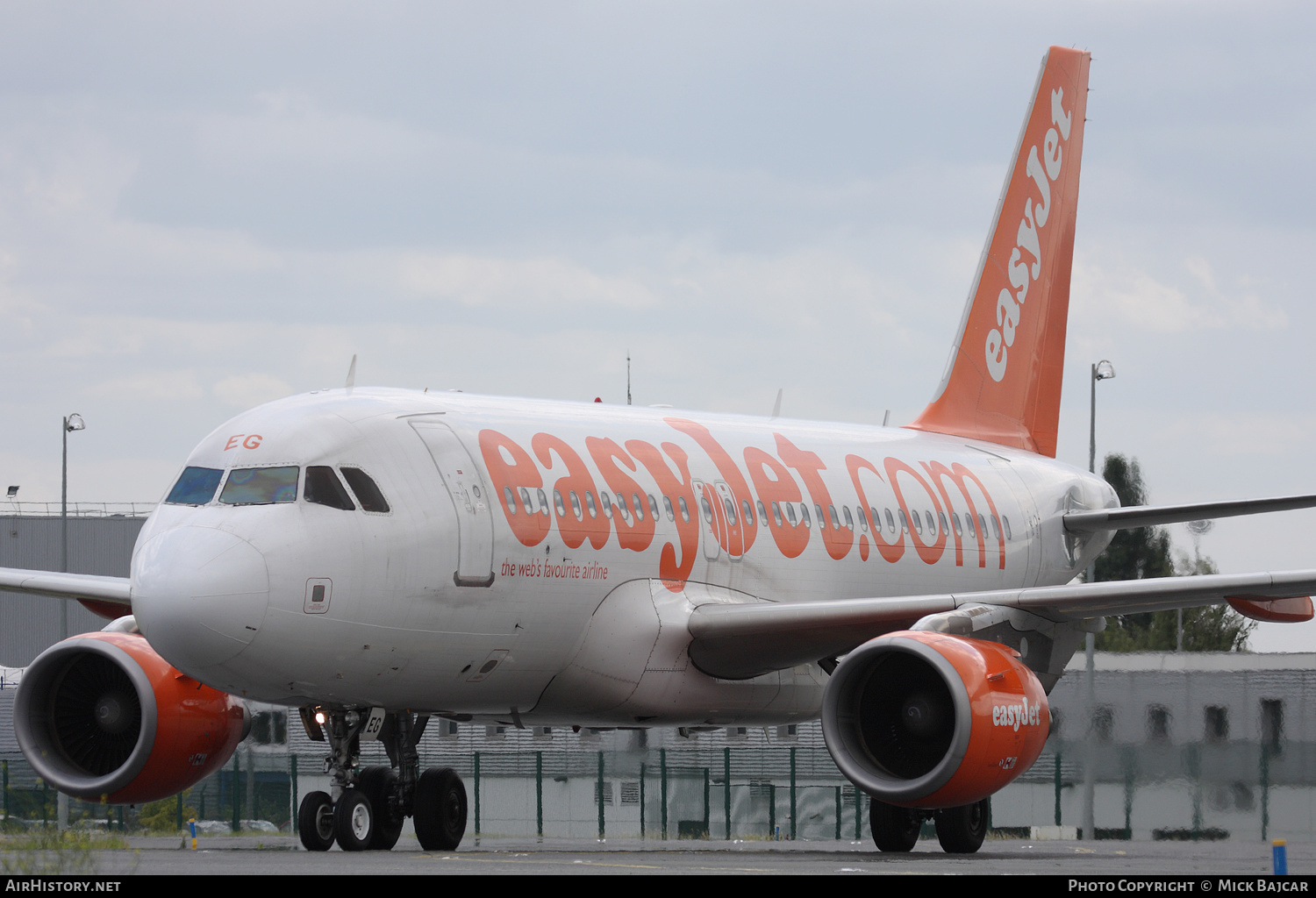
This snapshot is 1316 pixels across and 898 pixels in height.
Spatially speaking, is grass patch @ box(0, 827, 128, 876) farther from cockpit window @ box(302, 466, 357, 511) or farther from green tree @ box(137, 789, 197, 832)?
green tree @ box(137, 789, 197, 832)

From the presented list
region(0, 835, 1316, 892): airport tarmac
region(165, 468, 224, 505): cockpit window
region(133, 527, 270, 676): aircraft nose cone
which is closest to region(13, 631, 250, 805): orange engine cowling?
region(0, 835, 1316, 892): airport tarmac

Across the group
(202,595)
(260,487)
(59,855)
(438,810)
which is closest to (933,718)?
(438,810)

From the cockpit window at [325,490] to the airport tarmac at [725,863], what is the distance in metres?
2.86

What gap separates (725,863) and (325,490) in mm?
4517

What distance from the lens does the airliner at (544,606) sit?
15.8m

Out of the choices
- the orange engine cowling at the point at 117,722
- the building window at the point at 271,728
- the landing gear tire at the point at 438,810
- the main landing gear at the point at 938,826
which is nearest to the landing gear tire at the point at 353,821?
the landing gear tire at the point at 438,810

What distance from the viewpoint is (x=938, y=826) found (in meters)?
20.3

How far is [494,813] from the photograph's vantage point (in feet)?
101

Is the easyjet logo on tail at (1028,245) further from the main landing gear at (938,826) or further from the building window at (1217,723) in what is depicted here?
the main landing gear at (938,826)

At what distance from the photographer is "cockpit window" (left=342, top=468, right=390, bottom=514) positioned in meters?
16.1

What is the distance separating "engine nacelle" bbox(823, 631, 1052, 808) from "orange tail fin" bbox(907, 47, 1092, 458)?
8.74 meters

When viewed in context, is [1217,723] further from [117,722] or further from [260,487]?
[260,487]

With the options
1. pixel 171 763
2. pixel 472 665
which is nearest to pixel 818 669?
pixel 472 665
